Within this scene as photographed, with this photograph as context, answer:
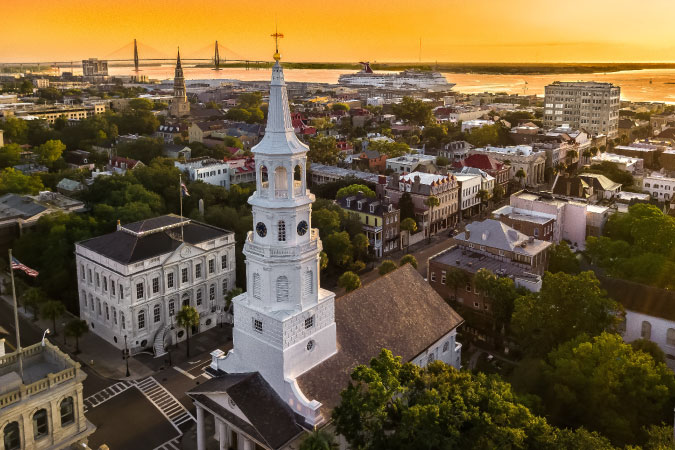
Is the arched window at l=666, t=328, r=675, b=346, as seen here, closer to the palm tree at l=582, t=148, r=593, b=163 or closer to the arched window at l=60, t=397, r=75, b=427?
the arched window at l=60, t=397, r=75, b=427

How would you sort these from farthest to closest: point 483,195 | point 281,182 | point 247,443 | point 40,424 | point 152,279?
1. point 483,195
2. point 152,279
3. point 281,182
4. point 247,443
5. point 40,424

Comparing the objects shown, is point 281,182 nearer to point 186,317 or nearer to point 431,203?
point 186,317

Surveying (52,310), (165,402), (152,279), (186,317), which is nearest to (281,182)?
(165,402)

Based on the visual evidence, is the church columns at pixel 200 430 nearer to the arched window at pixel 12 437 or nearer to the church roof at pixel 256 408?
the church roof at pixel 256 408

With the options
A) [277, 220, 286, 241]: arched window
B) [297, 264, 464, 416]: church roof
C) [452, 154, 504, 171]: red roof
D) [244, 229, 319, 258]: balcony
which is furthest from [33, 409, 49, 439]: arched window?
[452, 154, 504, 171]: red roof

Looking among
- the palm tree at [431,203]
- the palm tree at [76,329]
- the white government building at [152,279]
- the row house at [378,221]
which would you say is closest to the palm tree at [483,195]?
the palm tree at [431,203]

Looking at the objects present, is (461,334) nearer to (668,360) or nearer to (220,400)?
(668,360)
